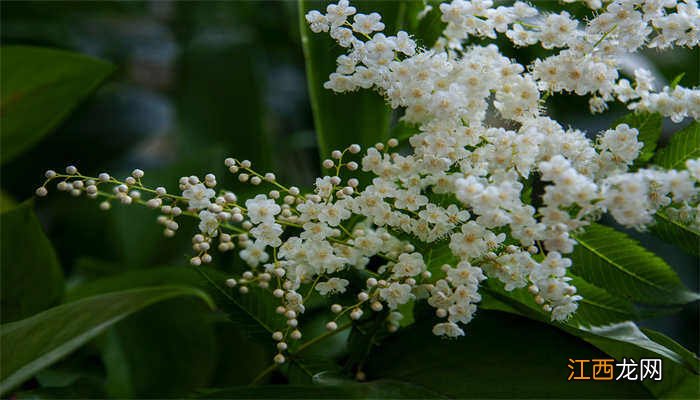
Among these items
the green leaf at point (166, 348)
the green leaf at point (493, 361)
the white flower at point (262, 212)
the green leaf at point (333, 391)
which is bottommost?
the green leaf at point (166, 348)

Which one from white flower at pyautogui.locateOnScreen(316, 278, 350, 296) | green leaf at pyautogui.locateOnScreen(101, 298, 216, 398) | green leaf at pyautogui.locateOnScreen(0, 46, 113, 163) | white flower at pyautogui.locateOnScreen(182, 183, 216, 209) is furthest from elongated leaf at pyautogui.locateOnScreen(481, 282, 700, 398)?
green leaf at pyautogui.locateOnScreen(0, 46, 113, 163)

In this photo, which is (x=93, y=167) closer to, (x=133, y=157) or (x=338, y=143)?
(x=133, y=157)

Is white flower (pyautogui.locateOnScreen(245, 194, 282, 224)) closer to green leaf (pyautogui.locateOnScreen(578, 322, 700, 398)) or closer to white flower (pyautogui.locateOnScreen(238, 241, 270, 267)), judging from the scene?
white flower (pyautogui.locateOnScreen(238, 241, 270, 267))

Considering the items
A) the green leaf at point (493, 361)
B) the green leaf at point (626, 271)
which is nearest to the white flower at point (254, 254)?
the green leaf at point (493, 361)

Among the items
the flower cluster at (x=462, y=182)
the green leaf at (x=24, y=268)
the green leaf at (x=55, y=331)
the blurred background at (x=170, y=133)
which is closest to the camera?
the flower cluster at (x=462, y=182)

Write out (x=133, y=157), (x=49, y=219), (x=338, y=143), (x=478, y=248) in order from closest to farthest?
(x=478, y=248) < (x=338, y=143) < (x=49, y=219) < (x=133, y=157)

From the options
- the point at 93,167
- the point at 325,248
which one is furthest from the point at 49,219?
A: the point at 325,248

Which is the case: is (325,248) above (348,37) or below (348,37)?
below

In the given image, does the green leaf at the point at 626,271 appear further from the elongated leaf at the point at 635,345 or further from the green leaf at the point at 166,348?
the green leaf at the point at 166,348
